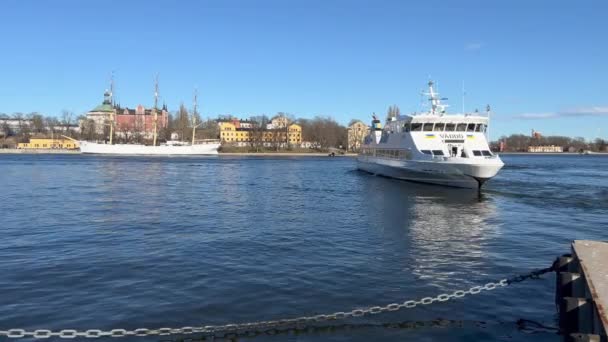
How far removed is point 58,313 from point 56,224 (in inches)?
472

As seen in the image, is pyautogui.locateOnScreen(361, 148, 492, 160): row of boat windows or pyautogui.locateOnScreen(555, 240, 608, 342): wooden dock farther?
pyautogui.locateOnScreen(361, 148, 492, 160): row of boat windows

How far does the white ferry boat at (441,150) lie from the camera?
37844 mm

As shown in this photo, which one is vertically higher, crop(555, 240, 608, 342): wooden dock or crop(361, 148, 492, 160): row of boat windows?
crop(361, 148, 492, 160): row of boat windows

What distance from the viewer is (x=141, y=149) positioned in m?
140

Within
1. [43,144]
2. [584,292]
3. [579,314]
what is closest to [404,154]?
[584,292]

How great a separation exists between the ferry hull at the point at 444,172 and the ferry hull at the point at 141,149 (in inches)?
4009

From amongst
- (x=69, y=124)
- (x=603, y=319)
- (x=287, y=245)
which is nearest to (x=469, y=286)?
(x=603, y=319)

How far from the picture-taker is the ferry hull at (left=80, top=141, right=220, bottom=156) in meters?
139

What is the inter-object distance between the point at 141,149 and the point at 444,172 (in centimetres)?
11593

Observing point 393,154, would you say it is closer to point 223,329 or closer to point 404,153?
point 404,153

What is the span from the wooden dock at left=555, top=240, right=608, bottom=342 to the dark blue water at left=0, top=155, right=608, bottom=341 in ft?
2.26

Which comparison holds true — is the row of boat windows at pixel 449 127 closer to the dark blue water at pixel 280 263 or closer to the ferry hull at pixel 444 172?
the ferry hull at pixel 444 172

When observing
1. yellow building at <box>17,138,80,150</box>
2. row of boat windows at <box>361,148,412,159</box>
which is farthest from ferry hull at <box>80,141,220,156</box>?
row of boat windows at <box>361,148,412,159</box>

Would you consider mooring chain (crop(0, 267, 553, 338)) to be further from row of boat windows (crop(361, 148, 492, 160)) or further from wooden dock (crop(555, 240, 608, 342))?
row of boat windows (crop(361, 148, 492, 160))
